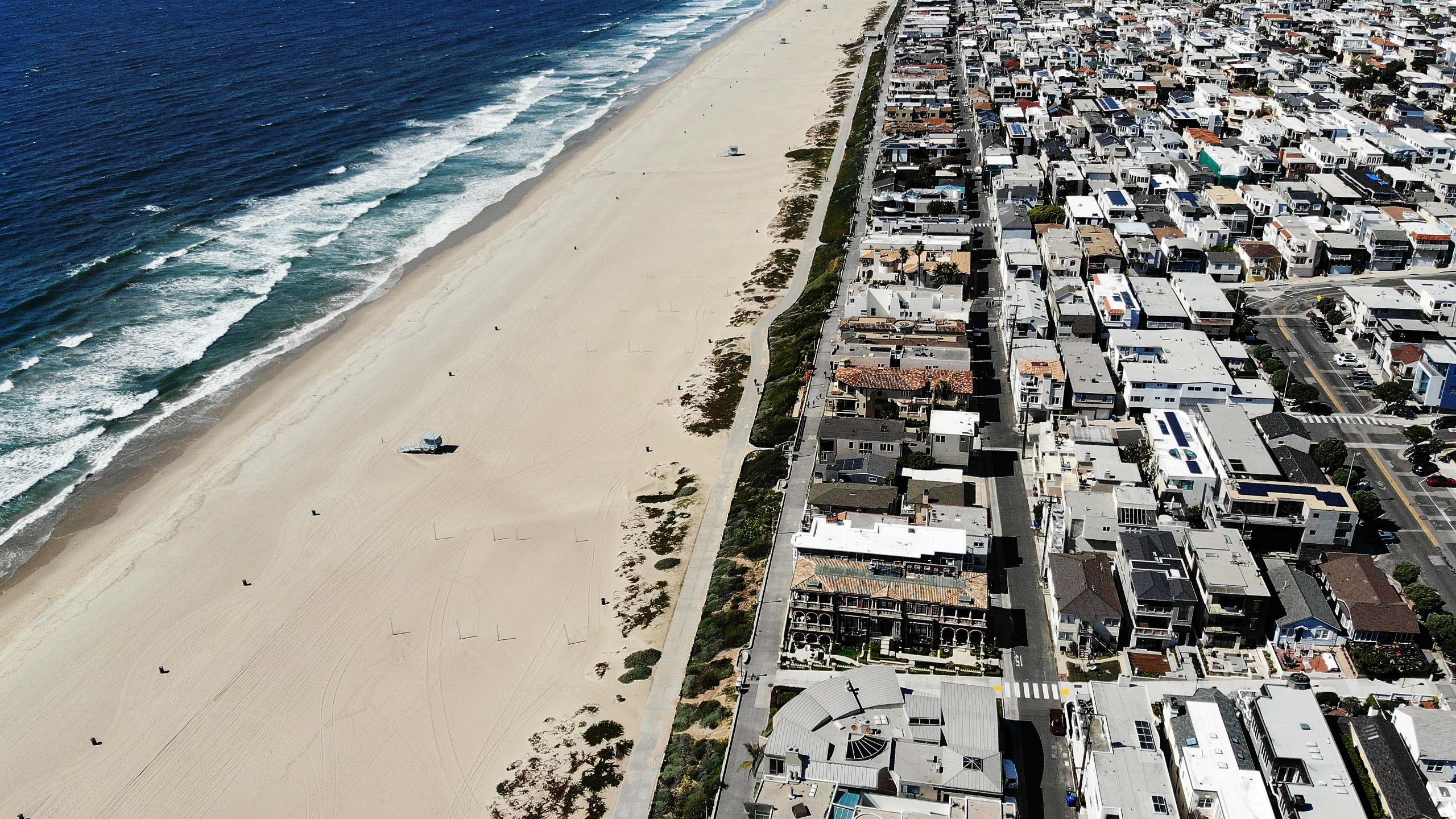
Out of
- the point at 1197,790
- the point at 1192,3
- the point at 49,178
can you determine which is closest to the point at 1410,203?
the point at 1197,790

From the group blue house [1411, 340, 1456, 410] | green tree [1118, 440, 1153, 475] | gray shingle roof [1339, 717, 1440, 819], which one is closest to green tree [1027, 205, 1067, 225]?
blue house [1411, 340, 1456, 410]

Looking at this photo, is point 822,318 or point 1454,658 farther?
point 822,318

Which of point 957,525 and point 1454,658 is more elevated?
point 957,525

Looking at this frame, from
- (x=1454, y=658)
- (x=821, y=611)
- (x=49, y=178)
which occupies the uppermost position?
(x=49, y=178)

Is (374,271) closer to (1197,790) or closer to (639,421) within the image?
(639,421)

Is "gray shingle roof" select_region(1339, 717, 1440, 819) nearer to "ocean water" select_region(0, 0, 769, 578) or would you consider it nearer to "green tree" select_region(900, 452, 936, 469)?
"green tree" select_region(900, 452, 936, 469)

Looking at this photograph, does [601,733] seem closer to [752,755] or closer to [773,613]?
[752,755]

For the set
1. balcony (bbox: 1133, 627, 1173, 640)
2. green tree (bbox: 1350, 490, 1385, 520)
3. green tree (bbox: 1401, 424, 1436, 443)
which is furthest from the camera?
green tree (bbox: 1401, 424, 1436, 443)
